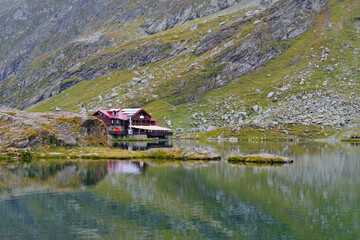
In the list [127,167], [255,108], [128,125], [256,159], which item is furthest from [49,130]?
[255,108]

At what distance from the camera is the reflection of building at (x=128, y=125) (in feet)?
541

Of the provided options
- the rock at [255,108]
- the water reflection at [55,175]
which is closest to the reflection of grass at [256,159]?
the water reflection at [55,175]

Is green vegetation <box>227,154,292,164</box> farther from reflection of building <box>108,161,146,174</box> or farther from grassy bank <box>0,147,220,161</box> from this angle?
reflection of building <box>108,161,146,174</box>

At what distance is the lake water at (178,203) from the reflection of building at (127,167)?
336mm

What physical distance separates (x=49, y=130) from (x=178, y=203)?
54093 millimetres

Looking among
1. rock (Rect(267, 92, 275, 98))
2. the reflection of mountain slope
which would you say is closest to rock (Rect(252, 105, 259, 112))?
rock (Rect(267, 92, 275, 98))

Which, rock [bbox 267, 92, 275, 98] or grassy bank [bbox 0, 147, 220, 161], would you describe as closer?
grassy bank [bbox 0, 147, 220, 161]

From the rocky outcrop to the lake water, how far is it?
1914 centimetres

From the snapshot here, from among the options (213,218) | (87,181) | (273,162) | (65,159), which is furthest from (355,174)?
(65,159)

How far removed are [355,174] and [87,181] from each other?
40.9 meters

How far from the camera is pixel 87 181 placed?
159ft

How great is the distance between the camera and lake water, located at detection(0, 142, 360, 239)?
2811 centimetres

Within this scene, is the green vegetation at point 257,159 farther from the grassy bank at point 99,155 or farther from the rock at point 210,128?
the rock at point 210,128

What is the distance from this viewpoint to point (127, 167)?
62406mm
